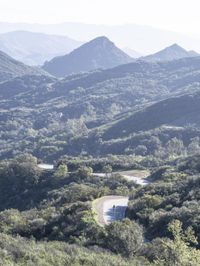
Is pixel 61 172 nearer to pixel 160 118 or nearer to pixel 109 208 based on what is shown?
pixel 109 208

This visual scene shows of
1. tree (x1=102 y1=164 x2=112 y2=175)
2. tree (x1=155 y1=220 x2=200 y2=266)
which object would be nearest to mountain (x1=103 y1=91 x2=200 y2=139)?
tree (x1=102 y1=164 x2=112 y2=175)

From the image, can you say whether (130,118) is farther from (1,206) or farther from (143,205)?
(143,205)

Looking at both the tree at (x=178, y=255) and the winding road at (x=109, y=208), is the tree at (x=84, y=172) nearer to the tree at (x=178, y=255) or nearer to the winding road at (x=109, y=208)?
the winding road at (x=109, y=208)

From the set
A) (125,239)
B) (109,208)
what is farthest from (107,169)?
(125,239)

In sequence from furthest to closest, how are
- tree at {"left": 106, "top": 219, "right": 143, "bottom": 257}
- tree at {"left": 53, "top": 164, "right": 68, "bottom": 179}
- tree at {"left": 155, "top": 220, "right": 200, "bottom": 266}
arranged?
tree at {"left": 53, "top": 164, "right": 68, "bottom": 179} < tree at {"left": 106, "top": 219, "right": 143, "bottom": 257} < tree at {"left": 155, "top": 220, "right": 200, "bottom": 266}

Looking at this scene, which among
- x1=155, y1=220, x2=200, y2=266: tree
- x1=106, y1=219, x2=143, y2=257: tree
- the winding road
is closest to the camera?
x1=155, y1=220, x2=200, y2=266: tree

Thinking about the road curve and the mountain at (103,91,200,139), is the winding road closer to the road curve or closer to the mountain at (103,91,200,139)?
the road curve

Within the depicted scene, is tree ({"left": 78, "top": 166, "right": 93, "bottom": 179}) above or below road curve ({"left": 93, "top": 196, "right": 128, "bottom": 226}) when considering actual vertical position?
below

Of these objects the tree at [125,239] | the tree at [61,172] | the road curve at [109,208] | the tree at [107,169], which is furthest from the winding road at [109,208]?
the tree at [107,169]
